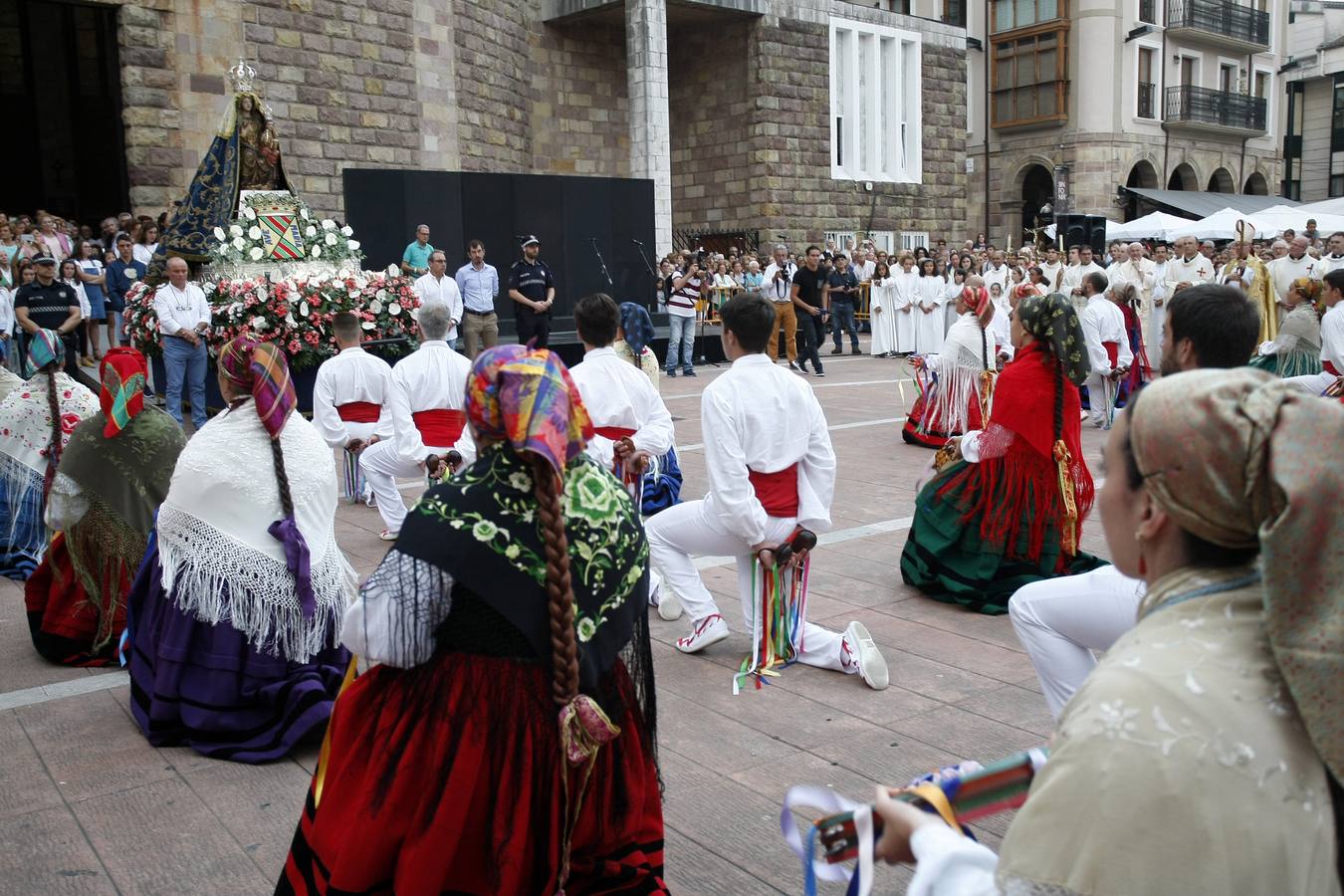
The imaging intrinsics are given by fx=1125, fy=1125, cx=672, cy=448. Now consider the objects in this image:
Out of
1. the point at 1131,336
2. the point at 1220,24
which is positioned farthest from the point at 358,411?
the point at 1220,24

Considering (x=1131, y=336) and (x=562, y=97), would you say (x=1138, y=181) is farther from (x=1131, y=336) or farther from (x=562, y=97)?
(x=1131, y=336)

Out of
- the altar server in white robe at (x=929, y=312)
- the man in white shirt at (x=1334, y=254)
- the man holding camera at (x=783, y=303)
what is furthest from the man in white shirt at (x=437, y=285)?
the man in white shirt at (x=1334, y=254)

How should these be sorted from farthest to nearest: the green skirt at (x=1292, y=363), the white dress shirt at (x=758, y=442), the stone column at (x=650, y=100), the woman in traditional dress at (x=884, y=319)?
the stone column at (x=650, y=100) → the woman in traditional dress at (x=884, y=319) → the green skirt at (x=1292, y=363) → the white dress shirt at (x=758, y=442)

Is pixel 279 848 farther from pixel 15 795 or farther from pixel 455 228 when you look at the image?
pixel 455 228

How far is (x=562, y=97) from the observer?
24812 millimetres

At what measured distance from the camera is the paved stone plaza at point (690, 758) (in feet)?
10.4

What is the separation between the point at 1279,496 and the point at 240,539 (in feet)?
11.3

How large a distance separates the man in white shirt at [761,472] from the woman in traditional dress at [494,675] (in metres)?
1.77

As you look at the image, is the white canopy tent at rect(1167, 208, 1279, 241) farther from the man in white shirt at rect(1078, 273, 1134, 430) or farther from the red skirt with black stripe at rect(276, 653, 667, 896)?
the red skirt with black stripe at rect(276, 653, 667, 896)

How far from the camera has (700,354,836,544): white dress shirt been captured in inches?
169

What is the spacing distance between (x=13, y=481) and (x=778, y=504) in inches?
166

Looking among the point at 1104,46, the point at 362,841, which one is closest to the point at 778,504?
the point at 362,841

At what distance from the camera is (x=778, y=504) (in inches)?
177

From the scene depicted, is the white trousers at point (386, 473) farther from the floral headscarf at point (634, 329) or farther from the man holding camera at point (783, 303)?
the man holding camera at point (783, 303)
